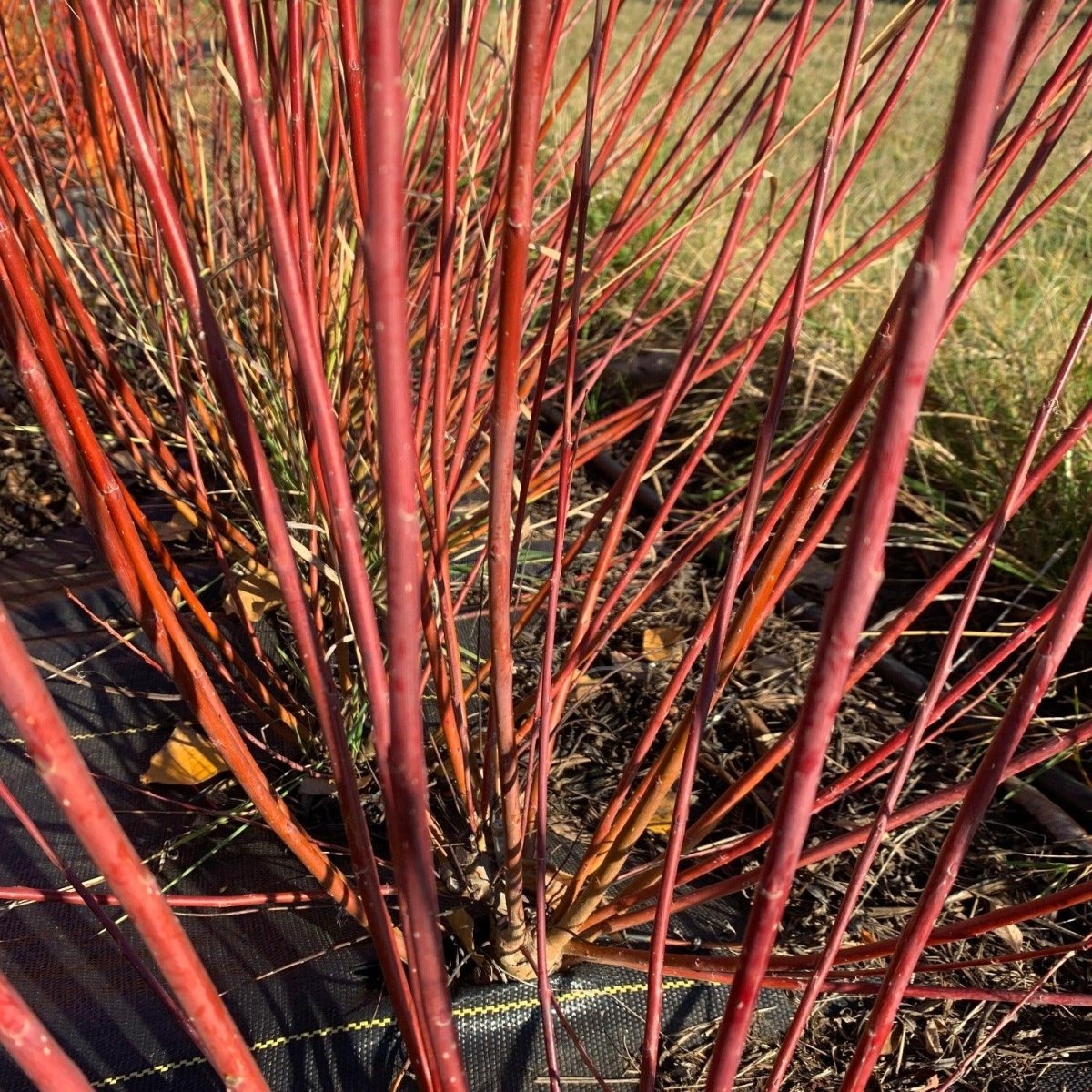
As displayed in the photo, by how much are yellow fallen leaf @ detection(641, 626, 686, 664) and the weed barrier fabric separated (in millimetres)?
411

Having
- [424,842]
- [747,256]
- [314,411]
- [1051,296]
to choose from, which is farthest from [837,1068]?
[747,256]

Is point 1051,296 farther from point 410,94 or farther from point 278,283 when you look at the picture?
point 278,283

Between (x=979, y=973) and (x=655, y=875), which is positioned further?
(x=979, y=973)

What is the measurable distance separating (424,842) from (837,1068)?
67 centimetres

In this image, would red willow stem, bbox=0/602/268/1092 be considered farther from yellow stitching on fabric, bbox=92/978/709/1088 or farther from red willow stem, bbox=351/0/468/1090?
yellow stitching on fabric, bbox=92/978/709/1088

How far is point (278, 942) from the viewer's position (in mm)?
996

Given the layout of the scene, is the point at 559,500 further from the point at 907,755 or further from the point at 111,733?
the point at 111,733

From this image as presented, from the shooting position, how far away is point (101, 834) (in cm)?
34

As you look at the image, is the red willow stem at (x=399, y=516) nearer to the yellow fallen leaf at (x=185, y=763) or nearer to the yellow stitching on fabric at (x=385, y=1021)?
the yellow stitching on fabric at (x=385, y=1021)

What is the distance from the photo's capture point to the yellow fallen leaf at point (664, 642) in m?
1.40

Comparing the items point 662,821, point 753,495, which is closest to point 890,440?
point 753,495

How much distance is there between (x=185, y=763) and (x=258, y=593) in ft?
0.75

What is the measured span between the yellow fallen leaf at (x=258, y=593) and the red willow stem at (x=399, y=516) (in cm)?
81

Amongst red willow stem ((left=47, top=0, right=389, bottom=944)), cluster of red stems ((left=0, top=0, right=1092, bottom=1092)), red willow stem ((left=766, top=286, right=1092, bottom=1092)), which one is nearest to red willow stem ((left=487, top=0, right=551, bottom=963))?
cluster of red stems ((left=0, top=0, right=1092, bottom=1092))
